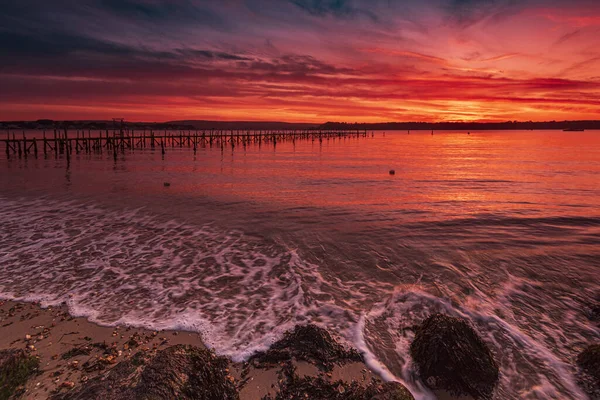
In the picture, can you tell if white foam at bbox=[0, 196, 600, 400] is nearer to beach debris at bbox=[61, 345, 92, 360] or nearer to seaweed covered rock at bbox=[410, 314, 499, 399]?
seaweed covered rock at bbox=[410, 314, 499, 399]

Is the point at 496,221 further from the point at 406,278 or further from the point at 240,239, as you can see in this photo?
the point at 240,239

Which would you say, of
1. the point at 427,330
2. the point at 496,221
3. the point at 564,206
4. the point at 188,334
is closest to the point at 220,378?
the point at 188,334

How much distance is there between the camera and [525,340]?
18.4 feet

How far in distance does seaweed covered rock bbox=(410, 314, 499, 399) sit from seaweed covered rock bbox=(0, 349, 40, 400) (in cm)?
515

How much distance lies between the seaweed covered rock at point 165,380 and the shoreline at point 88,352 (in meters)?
0.28

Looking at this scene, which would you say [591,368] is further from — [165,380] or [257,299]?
[165,380]

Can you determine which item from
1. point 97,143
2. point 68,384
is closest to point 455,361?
point 68,384

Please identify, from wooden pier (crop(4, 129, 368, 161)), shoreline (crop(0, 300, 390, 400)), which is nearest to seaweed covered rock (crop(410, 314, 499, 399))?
shoreline (crop(0, 300, 390, 400))

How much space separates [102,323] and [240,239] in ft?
18.3

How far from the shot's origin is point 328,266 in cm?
891

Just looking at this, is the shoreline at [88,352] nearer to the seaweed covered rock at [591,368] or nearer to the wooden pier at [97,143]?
the seaweed covered rock at [591,368]

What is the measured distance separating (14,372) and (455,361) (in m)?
5.60

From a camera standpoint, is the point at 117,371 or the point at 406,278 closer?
the point at 117,371

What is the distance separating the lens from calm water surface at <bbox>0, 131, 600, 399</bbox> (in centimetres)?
574
